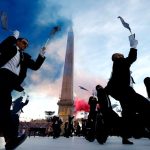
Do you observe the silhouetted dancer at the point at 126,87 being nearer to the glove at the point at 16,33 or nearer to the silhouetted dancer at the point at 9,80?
the silhouetted dancer at the point at 9,80

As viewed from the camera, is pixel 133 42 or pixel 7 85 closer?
pixel 7 85

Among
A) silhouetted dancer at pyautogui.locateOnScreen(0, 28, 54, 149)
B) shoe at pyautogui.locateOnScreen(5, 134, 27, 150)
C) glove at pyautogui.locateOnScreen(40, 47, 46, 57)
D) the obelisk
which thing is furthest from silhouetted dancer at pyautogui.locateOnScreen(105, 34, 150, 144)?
the obelisk

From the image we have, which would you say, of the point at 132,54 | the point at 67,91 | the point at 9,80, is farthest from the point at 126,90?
the point at 67,91

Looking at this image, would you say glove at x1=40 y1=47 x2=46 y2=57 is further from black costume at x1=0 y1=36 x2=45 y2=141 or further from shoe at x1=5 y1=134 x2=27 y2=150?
shoe at x1=5 y1=134 x2=27 y2=150

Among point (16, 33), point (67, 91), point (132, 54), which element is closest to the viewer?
point (16, 33)

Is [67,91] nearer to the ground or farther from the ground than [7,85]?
farther from the ground

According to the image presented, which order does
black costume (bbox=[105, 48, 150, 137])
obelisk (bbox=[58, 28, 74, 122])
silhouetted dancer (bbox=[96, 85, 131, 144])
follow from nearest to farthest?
black costume (bbox=[105, 48, 150, 137]) → silhouetted dancer (bbox=[96, 85, 131, 144]) → obelisk (bbox=[58, 28, 74, 122])

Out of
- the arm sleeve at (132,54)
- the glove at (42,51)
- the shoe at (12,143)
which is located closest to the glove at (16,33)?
the glove at (42,51)

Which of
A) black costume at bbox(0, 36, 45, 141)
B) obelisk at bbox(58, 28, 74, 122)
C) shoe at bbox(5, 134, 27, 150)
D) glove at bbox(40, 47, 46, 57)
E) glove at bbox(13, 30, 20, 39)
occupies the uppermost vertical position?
obelisk at bbox(58, 28, 74, 122)

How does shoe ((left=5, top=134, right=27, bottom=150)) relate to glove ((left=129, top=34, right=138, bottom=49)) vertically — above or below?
below

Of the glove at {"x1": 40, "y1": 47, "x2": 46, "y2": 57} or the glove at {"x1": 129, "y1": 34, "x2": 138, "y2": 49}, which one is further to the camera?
the glove at {"x1": 40, "y1": 47, "x2": 46, "y2": 57}

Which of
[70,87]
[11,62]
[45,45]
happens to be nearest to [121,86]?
[45,45]

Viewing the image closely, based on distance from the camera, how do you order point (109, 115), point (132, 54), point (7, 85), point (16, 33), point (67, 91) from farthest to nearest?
1. point (67, 91)
2. point (109, 115)
3. point (132, 54)
4. point (16, 33)
5. point (7, 85)

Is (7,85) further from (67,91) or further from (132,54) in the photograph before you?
(67,91)
